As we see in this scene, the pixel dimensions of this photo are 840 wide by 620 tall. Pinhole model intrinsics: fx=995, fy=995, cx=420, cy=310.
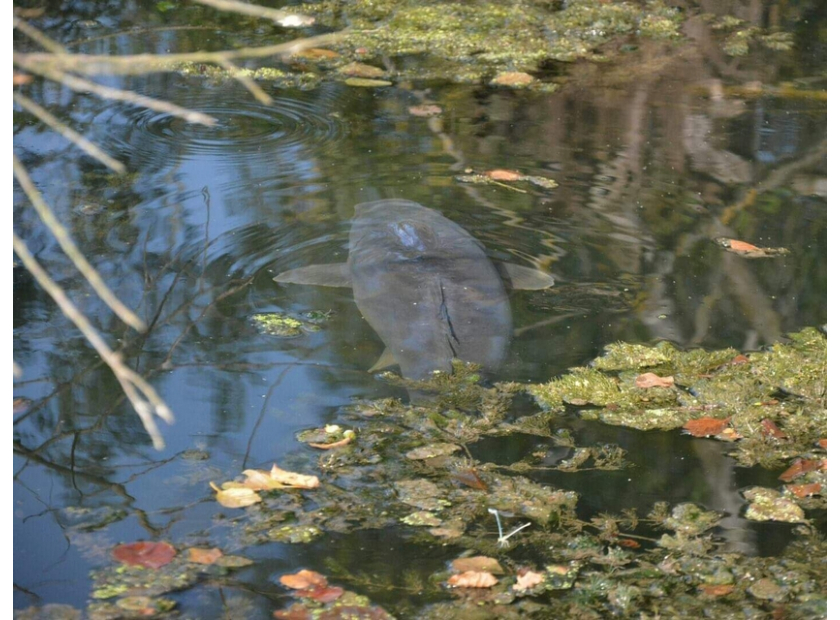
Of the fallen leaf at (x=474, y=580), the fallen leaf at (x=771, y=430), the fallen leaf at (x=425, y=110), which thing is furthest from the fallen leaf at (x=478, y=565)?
the fallen leaf at (x=425, y=110)

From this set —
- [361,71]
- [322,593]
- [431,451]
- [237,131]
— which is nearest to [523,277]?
[431,451]

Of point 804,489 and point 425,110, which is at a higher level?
point 425,110

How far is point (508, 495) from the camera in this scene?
2943 mm

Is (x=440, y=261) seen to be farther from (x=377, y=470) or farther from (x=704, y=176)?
(x=704, y=176)

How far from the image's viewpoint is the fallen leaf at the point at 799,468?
119 inches

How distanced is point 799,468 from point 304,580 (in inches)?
60.5

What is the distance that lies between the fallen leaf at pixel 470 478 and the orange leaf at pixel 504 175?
8.15 feet

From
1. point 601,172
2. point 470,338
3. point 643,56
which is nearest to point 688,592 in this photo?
point 470,338

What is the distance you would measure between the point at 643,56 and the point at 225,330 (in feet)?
14.2

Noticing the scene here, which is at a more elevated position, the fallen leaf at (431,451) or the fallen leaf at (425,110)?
the fallen leaf at (425,110)

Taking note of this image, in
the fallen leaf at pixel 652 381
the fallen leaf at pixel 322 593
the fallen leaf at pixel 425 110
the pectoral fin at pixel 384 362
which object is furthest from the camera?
the fallen leaf at pixel 425 110

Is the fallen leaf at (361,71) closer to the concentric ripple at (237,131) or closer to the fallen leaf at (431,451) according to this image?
the concentric ripple at (237,131)

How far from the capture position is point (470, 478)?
3.01m

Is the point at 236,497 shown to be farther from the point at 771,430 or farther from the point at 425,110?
the point at 425,110
